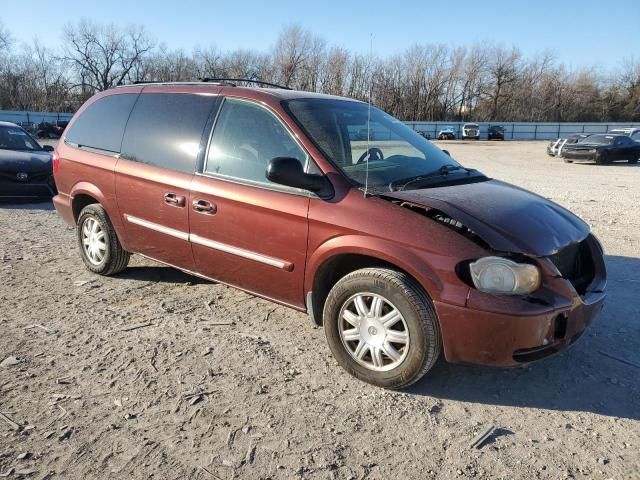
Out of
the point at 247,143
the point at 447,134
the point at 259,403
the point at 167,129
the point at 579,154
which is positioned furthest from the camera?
the point at 447,134

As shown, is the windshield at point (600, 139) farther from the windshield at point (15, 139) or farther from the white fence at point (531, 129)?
the white fence at point (531, 129)

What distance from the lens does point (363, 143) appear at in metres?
4.10

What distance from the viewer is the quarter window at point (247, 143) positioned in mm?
3855

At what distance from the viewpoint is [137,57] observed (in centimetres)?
8256

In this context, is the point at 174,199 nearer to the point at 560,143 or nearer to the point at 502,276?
the point at 502,276

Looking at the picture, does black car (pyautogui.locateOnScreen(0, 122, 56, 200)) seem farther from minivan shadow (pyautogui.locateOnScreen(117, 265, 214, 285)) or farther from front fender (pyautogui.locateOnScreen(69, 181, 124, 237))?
minivan shadow (pyautogui.locateOnScreen(117, 265, 214, 285))

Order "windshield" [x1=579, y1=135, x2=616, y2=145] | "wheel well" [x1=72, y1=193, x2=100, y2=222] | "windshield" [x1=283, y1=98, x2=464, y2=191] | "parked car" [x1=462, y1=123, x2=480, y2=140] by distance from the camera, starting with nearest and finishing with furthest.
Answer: "windshield" [x1=283, y1=98, x2=464, y2=191] → "wheel well" [x1=72, y1=193, x2=100, y2=222] → "windshield" [x1=579, y1=135, x2=616, y2=145] → "parked car" [x1=462, y1=123, x2=480, y2=140]

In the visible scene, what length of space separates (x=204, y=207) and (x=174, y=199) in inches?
14.0

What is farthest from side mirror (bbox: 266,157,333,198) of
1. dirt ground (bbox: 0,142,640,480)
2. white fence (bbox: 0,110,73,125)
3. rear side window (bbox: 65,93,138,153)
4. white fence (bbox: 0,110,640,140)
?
white fence (bbox: 0,110,640,140)

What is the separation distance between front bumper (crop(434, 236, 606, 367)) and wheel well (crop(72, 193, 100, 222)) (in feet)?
12.9

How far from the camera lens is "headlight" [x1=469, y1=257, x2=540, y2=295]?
296 cm

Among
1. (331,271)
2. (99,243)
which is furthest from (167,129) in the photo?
(331,271)

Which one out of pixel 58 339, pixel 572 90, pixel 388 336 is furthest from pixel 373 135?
pixel 572 90

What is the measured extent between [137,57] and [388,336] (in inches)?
3512
